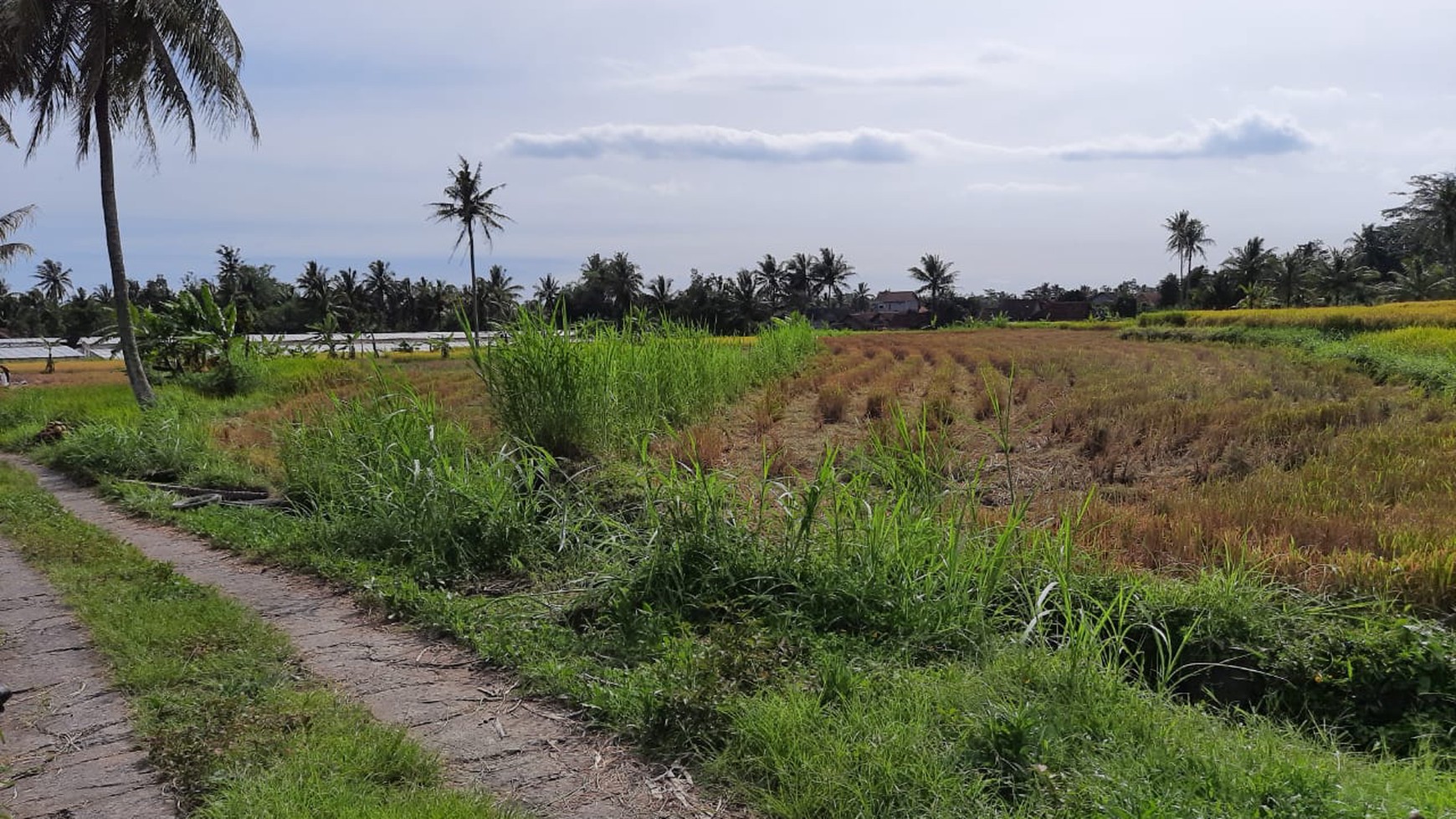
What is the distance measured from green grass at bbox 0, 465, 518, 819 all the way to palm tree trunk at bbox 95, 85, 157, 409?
1029cm

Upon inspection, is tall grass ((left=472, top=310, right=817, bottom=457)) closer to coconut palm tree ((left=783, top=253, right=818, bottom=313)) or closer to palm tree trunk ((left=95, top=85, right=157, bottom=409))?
palm tree trunk ((left=95, top=85, right=157, bottom=409))

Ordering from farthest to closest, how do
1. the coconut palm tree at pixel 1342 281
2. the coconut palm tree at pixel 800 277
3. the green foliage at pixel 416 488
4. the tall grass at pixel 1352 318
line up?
the coconut palm tree at pixel 800 277, the coconut palm tree at pixel 1342 281, the tall grass at pixel 1352 318, the green foliage at pixel 416 488

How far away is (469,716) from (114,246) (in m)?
13.8

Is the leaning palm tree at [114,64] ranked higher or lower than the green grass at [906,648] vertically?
higher

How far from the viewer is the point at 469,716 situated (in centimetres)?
329

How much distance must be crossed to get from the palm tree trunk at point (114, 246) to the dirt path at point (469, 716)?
10.7m

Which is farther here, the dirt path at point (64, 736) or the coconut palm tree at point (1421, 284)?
the coconut palm tree at point (1421, 284)

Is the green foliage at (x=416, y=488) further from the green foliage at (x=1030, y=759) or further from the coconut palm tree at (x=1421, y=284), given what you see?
the coconut palm tree at (x=1421, y=284)

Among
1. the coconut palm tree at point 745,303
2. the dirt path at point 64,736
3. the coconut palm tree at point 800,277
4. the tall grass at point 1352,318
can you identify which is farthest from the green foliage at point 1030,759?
the coconut palm tree at point 800,277

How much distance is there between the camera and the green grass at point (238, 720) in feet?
8.36

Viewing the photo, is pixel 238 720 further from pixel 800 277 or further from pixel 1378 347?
pixel 800 277

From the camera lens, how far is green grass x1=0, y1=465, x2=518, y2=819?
2.55 metres

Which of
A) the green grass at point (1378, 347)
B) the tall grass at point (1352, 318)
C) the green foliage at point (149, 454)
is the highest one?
the tall grass at point (1352, 318)

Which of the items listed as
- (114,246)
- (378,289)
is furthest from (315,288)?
(114,246)
